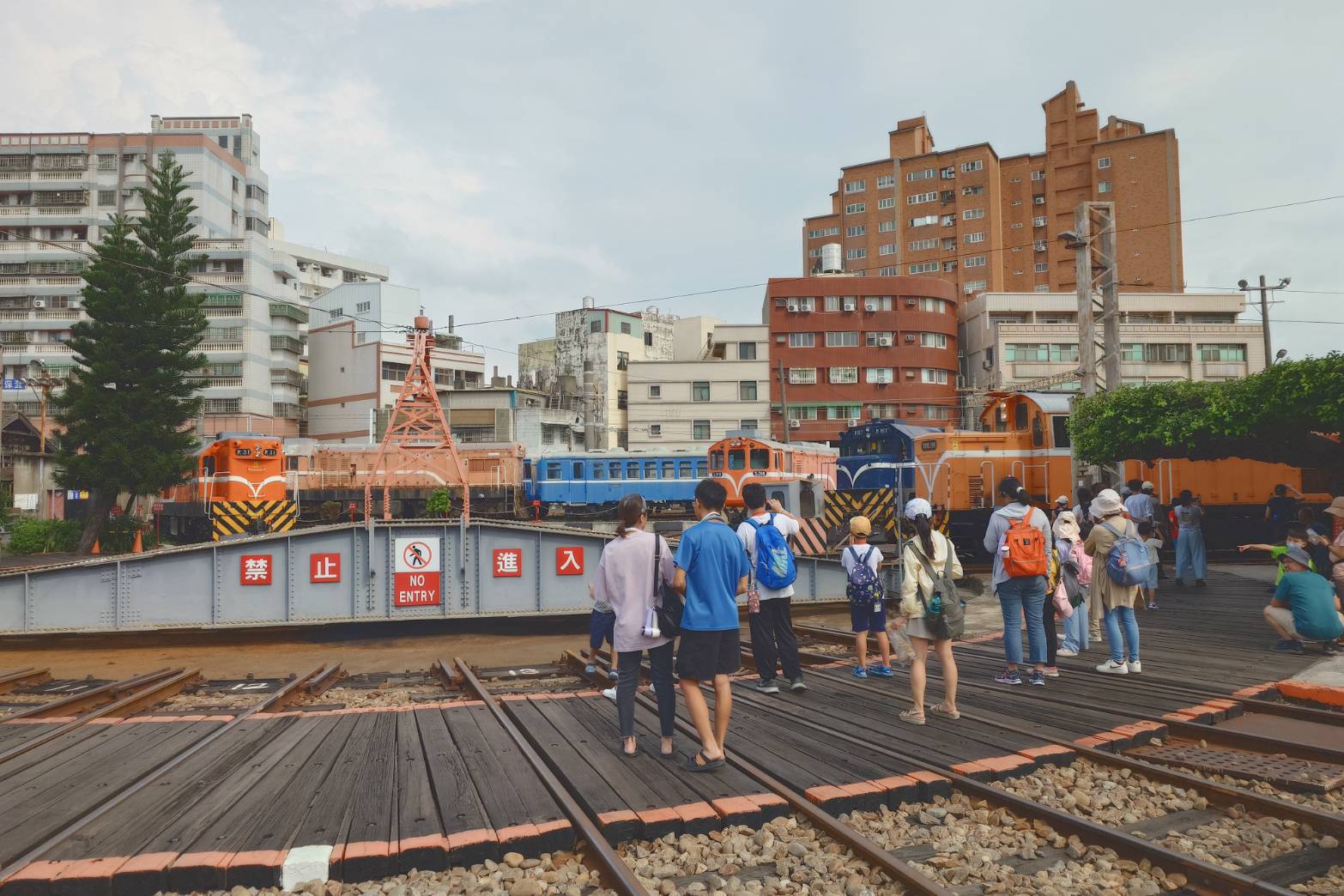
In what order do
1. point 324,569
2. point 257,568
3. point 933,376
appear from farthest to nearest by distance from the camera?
1. point 933,376
2. point 324,569
3. point 257,568

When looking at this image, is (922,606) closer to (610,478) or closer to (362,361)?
(610,478)

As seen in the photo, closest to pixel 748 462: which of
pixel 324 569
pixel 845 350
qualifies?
pixel 324 569

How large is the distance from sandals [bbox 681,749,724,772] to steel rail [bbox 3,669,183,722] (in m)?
5.99

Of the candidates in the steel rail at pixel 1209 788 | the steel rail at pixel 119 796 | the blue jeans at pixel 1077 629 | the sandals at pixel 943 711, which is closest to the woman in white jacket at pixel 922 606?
the sandals at pixel 943 711

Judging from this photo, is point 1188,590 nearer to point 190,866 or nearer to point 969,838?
point 969,838

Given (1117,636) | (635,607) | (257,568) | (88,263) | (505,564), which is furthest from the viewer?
(88,263)

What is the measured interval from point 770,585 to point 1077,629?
14.1 feet

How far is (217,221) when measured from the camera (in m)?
55.8

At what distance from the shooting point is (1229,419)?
1423cm

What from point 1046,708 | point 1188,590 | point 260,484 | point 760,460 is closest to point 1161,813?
point 1046,708

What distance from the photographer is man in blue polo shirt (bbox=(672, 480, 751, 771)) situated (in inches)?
198

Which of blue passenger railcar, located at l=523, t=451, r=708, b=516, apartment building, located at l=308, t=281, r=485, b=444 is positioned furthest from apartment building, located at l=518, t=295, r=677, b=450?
blue passenger railcar, located at l=523, t=451, r=708, b=516

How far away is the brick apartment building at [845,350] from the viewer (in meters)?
48.8

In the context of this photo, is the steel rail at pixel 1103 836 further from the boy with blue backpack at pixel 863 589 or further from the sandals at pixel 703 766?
the boy with blue backpack at pixel 863 589
